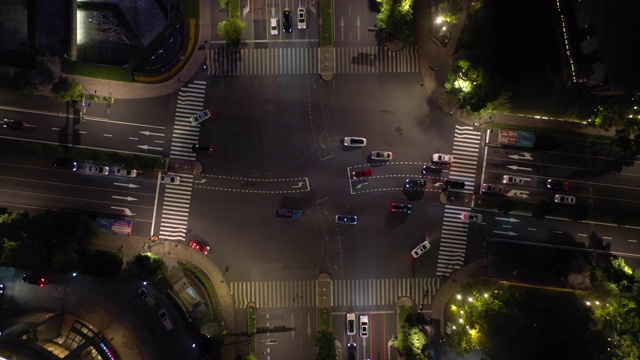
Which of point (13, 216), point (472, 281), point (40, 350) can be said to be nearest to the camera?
point (40, 350)

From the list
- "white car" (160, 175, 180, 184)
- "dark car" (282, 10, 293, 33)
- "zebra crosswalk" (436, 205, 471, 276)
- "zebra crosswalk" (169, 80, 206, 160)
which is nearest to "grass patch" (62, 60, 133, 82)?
"zebra crosswalk" (169, 80, 206, 160)

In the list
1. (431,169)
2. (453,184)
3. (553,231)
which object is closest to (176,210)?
(431,169)

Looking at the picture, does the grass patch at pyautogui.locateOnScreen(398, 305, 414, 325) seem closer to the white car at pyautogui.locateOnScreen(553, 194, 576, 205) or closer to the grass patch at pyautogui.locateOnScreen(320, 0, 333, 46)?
the white car at pyautogui.locateOnScreen(553, 194, 576, 205)

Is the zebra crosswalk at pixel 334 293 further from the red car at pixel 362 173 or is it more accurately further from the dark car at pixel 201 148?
the dark car at pixel 201 148

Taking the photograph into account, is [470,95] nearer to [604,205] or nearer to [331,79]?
[331,79]

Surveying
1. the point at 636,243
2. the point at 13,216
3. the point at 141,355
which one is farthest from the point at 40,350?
the point at 636,243

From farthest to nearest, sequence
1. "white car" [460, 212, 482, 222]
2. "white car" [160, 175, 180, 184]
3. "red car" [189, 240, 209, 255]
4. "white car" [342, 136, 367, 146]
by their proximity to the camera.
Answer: "white car" [460, 212, 482, 222]
"white car" [342, 136, 367, 146]
"white car" [160, 175, 180, 184]
"red car" [189, 240, 209, 255]
